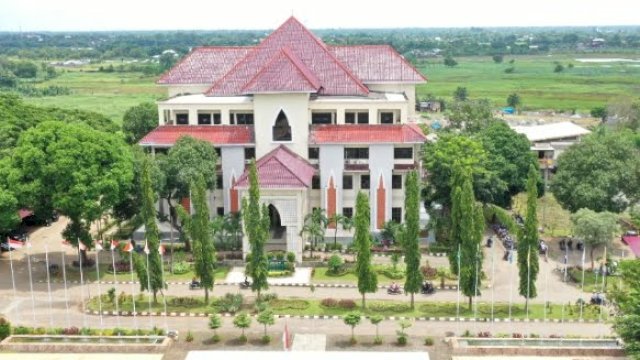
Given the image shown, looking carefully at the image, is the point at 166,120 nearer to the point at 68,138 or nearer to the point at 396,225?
the point at 68,138

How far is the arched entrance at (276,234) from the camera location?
43438 mm

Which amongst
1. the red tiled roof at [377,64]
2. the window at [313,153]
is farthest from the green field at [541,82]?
the window at [313,153]

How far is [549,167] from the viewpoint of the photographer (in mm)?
60875

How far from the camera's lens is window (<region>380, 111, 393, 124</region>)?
154ft

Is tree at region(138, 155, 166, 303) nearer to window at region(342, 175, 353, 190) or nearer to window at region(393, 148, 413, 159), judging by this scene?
window at region(342, 175, 353, 190)

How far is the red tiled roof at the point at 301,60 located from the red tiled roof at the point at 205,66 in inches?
91.0

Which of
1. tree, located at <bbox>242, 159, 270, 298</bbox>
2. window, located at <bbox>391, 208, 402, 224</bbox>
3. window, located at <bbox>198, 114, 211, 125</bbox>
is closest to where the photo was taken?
tree, located at <bbox>242, 159, 270, 298</bbox>

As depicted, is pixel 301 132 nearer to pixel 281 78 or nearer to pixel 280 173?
pixel 281 78

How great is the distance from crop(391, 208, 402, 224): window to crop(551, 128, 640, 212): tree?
10180 millimetres

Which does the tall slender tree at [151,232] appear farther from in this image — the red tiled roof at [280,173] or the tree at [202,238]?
the red tiled roof at [280,173]

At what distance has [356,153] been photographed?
45500 mm

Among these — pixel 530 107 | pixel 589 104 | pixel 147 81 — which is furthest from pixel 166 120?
pixel 147 81

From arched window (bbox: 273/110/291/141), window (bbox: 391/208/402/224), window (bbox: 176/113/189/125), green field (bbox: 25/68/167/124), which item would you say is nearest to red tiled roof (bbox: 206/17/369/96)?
window (bbox: 176/113/189/125)

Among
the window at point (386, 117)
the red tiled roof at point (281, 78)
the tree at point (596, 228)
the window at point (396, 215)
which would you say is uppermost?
the red tiled roof at point (281, 78)
